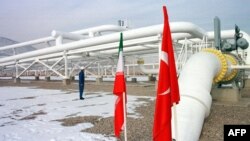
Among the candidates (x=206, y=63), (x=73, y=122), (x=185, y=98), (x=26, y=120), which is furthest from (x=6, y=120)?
(x=206, y=63)

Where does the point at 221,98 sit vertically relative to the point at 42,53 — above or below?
below

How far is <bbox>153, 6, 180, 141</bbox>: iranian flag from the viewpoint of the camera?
12.7 feet

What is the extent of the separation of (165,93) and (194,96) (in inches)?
121

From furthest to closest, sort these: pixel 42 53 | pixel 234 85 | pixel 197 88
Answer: pixel 42 53 < pixel 234 85 < pixel 197 88

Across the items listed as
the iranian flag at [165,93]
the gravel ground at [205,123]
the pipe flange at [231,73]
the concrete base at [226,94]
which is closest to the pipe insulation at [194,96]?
the gravel ground at [205,123]

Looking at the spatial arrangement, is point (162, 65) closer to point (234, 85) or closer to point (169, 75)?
point (169, 75)

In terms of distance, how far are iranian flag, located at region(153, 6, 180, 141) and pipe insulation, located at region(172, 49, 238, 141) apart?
1544 mm

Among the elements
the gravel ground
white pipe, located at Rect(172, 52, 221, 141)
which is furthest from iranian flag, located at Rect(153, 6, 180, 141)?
the gravel ground

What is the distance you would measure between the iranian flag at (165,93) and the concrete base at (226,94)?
857cm

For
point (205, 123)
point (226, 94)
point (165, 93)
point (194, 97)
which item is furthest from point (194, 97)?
point (226, 94)

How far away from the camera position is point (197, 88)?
7.18m

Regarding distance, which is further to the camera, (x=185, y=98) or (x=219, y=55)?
(x=219, y=55)

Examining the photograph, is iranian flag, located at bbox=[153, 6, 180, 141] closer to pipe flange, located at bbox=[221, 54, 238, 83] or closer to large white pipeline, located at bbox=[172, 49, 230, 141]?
large white pipeline, located at bbox=[172, 49, 230, 141]

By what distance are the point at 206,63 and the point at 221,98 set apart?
3.57 metres
